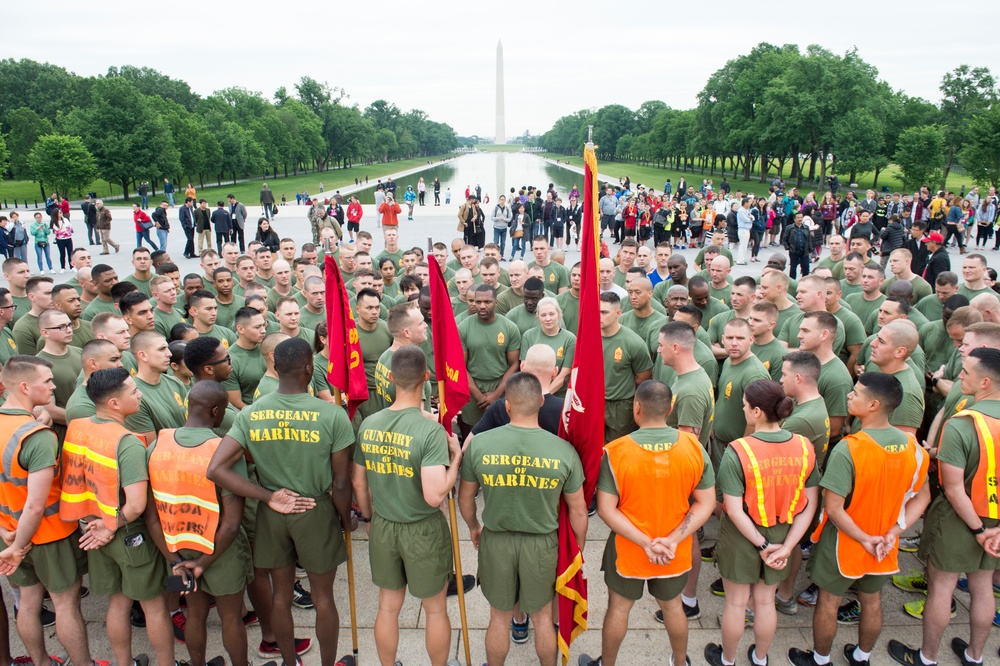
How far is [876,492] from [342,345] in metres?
3.95

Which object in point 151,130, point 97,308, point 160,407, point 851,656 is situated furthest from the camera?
point 151,130

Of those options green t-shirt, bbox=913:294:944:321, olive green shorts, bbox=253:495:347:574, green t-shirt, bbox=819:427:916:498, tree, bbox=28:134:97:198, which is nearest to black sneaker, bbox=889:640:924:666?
green t-shirt, bbox=819:427:916:498

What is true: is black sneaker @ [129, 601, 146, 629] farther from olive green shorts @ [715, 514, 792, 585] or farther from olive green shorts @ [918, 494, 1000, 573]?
olive green shorts @ [918, 494, 1000, 573]

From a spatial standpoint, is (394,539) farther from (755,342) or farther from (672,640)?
(755,342)

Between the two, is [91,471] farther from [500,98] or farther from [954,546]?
[500,98]

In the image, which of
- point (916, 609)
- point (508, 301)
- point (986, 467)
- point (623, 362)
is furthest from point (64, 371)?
point (916, 609)

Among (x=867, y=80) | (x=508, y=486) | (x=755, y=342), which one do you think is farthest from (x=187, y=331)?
(x=867, y=80)

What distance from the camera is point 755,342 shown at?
6148 mm

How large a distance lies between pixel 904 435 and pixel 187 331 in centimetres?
614

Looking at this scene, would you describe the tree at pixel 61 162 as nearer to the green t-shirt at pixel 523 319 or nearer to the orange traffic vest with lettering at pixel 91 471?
the green t-shirt at pixel 523 319

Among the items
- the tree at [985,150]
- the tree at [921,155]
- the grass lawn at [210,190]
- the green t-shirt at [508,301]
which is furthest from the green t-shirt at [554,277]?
the grass lawn at [210,190]

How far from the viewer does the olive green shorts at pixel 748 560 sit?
166 inches

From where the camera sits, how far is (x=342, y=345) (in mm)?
5078

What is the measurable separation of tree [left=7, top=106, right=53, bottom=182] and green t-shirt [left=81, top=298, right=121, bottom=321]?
75256 mm
